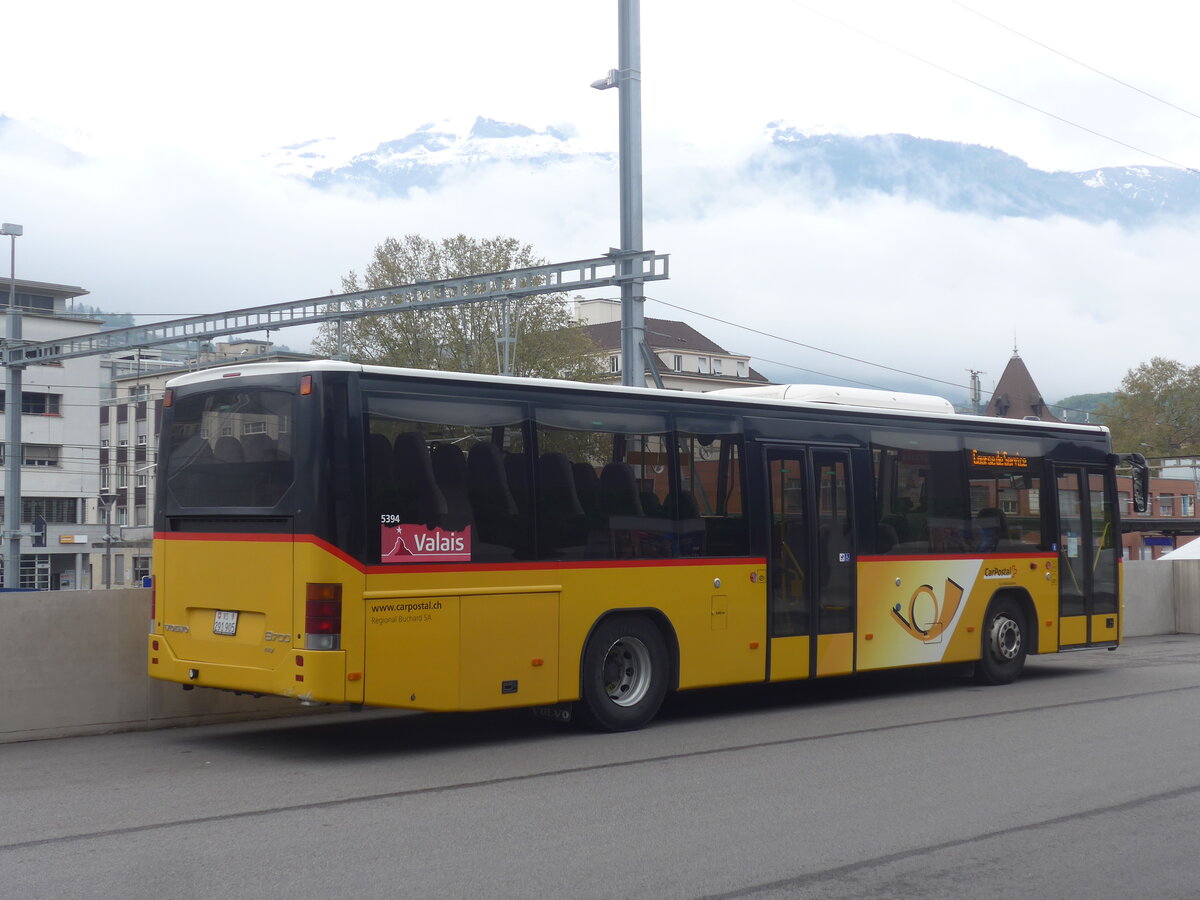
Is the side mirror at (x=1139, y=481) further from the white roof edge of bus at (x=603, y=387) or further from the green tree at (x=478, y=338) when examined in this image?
the green tree at (x=478, y=338)

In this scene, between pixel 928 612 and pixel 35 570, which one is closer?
pixel 928 612

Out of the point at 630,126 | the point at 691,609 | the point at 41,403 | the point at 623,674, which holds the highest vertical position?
the point at 41,403

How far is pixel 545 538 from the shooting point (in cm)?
1155

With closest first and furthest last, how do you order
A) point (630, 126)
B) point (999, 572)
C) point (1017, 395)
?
point (999, 572), point (630, 126), point (1017, 395)

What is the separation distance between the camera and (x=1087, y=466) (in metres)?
17.5

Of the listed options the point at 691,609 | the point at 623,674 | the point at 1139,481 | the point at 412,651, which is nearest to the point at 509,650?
the point at 412,651

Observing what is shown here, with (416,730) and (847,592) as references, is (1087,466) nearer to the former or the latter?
(847,592)

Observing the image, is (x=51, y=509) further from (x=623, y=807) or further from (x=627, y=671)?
(x=623, y=807)

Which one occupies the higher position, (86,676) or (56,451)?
(56,451)

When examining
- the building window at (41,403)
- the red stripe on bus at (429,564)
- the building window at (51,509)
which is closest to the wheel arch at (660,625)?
the red stripe on bus at (429,564)

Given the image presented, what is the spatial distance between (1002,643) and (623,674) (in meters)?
5.89

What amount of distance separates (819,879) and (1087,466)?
39.1 feet

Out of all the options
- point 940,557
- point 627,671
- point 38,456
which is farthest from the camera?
point 38,456

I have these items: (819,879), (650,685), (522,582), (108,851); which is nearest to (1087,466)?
(650,685)
